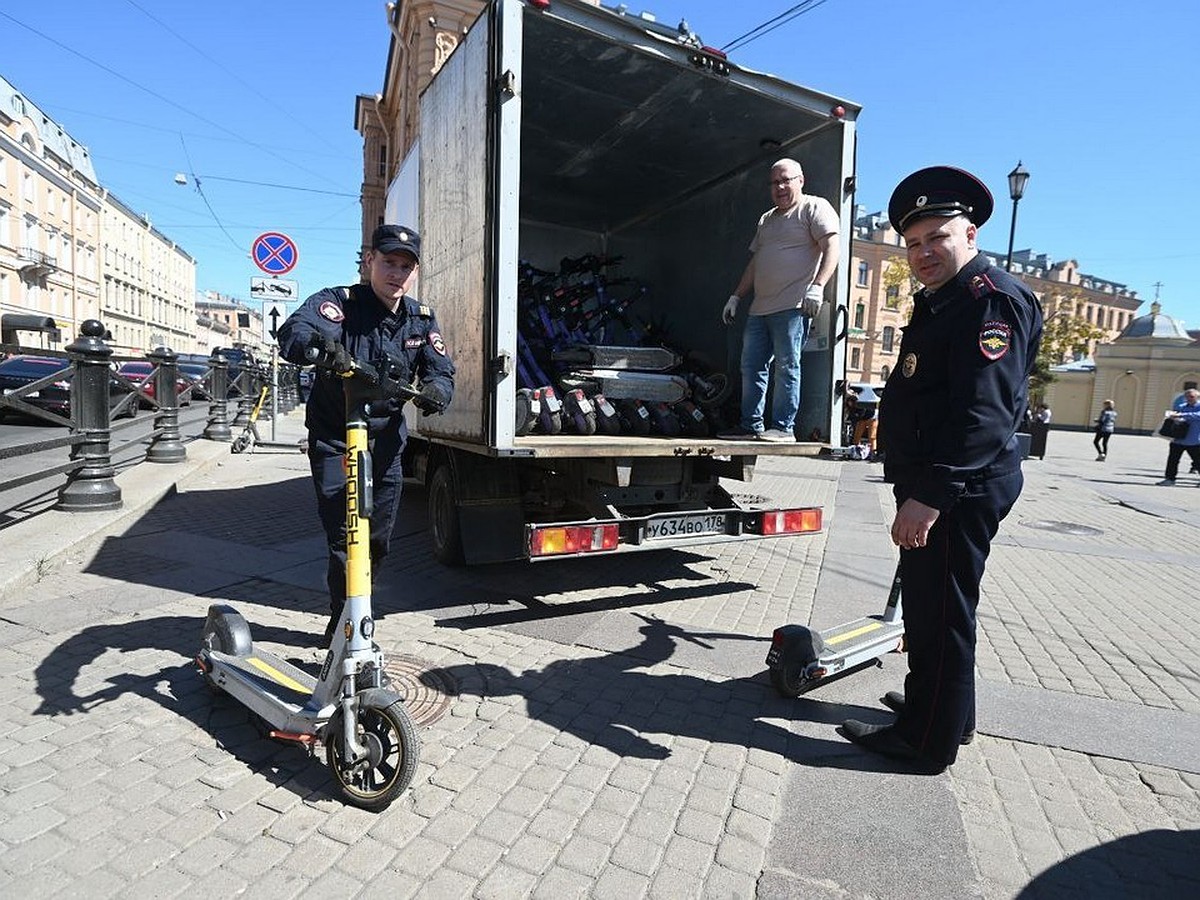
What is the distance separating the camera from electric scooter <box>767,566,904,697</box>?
3236 millimetres

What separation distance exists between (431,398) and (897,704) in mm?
2357

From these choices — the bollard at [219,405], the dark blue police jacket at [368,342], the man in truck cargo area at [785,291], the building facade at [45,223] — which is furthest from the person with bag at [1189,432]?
the building facade at [45,223]

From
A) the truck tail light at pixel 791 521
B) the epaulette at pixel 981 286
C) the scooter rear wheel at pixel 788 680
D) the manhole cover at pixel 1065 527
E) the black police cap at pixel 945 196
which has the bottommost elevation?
the manhole cover at pixel 1065 527

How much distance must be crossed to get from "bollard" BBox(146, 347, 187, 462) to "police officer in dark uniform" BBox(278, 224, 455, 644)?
7047mm

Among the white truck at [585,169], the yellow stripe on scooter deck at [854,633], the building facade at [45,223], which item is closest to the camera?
the yellow stripe on scooter deck at [854,633]

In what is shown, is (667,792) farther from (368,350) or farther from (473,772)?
(368,350)

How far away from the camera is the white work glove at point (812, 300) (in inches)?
191

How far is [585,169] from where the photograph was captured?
Answer: 7312mm

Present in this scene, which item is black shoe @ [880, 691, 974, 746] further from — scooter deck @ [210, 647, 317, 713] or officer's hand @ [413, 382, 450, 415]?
scooter deck @ [210, 647, 317, 713]

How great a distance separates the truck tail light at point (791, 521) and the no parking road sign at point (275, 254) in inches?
428

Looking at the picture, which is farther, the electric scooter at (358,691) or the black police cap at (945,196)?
the black police cap at (945,196)

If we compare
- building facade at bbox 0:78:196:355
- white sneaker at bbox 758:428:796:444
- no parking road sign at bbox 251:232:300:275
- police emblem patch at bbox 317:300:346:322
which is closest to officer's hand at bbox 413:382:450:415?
police emblem patch at bbox 317:300:346:322

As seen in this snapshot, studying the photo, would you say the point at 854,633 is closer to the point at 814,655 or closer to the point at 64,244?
the point at 814,655

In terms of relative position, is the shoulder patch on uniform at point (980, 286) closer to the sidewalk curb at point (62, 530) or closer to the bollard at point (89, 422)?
the sidewalk curb at point (62, 530)
